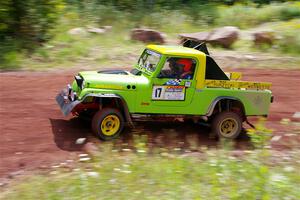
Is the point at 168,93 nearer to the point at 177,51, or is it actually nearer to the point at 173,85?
the point at 173,85

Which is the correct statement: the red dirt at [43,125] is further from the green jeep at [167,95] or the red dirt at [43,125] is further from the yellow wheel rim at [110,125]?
the green jeep at [167,95]

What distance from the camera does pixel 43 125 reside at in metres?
8.39

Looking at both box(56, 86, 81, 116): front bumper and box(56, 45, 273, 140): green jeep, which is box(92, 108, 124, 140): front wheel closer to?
box(56, 45, 273, 140): green jeep

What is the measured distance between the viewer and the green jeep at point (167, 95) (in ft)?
25.8

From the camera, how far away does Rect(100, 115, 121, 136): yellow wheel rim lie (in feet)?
25.8

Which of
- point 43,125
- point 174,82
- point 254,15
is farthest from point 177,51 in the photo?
point 254,15

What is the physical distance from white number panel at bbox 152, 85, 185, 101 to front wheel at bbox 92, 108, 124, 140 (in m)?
0.70

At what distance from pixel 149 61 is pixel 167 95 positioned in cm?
78

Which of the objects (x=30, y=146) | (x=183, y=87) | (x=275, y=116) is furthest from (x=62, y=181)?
(x=275, y=116)

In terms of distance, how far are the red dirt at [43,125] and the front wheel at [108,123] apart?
0.85 feet

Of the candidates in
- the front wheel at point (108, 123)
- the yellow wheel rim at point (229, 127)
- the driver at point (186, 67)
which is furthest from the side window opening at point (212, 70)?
the front wheel at point (108, 123)

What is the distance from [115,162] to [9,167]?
1495 millimetres

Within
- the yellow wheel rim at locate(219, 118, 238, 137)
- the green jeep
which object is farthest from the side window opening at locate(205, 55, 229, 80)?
the yellow wheel rim at locate(219, 118, 238, 137)

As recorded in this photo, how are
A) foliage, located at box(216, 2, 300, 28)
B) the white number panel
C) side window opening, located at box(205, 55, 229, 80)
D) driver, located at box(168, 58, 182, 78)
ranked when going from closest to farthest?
the white number panel, driver, located at box(168, 58, 182, 78), side window opening, located at box(205, 55, 229, 80), foliage, located at box(216, 2, 300, 28)
